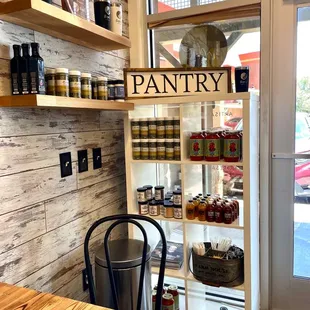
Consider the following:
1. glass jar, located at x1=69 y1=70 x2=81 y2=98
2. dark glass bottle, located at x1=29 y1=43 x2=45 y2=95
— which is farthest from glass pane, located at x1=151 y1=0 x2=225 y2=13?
dark glass bottle, located at x1=29 y1=43 x2=45 y2=95

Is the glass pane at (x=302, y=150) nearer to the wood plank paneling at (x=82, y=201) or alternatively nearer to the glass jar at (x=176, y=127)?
the glass jar at (x=176, y=127)

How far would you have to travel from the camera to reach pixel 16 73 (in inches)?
50.1

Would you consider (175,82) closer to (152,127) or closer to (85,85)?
(152,127)

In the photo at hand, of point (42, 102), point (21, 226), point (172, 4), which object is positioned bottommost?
point (21, 226)

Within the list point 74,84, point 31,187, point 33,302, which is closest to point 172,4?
point 74,84

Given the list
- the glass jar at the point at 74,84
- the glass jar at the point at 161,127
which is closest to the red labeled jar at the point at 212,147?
the glass jar at the point at 161,127

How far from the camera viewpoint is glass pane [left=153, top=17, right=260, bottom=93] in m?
2.04

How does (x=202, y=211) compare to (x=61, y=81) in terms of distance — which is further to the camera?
(x=202, y=211)

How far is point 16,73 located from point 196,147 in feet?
3.17

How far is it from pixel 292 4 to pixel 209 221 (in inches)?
54.0

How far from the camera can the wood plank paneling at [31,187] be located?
4.28 ft

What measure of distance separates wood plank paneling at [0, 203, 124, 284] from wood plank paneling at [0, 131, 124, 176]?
12.8 inches

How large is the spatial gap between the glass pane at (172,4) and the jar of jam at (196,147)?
0.99m

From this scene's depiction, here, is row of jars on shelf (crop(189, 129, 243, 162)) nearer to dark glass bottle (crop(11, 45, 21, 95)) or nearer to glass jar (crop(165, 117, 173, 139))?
glass jar (crop(165, 117, 173, 139))
